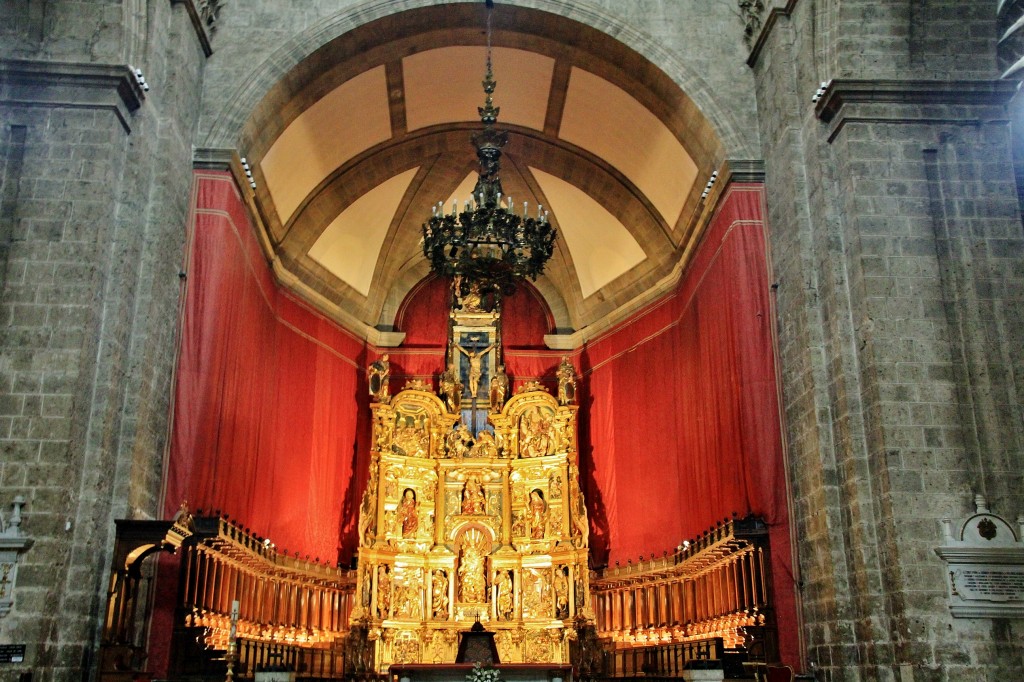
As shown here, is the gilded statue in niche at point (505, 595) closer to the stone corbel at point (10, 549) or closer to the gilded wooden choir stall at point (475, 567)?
the gilded wooden choir stall at point (475, 567)

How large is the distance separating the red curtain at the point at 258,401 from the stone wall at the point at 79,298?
0.38 metres

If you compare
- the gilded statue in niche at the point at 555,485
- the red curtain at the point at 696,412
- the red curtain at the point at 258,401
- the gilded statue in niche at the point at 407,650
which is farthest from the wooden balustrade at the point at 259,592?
the red curtain at the point at 696,412

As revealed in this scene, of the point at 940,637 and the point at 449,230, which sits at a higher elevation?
the point at 449,230

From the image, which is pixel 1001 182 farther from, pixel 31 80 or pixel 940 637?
pixel 31 80

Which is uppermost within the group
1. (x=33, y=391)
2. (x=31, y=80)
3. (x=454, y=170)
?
(x=454, y=170)

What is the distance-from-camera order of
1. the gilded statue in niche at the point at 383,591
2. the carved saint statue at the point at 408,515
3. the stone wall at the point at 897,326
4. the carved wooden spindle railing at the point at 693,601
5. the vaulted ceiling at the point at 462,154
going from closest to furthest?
the stone wall at the point at 897,326 → the carved wooden spindle railing at the point at 693,601 → the vaulted ceiling at the point at 462,154 → the gilded statue in niche at the point at 383,591 → the carved saint statue at the point at 408,515

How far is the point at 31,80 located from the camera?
35.4ft

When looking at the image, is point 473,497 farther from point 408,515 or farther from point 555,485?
point 555,485

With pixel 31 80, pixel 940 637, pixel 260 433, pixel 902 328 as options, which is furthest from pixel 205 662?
pixel 902 328

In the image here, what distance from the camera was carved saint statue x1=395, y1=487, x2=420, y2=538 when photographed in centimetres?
1733

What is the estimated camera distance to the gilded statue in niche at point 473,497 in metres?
17.6

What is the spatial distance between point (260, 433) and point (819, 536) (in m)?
8.43

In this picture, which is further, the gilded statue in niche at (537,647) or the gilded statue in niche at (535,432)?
the gilded statue in niche at (535,432)

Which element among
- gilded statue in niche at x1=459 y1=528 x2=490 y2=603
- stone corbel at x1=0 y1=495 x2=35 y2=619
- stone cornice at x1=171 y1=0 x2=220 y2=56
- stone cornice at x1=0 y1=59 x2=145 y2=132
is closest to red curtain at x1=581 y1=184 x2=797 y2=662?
gilded statue in niche at x1=459 y1=528 x2=490 y2=603
